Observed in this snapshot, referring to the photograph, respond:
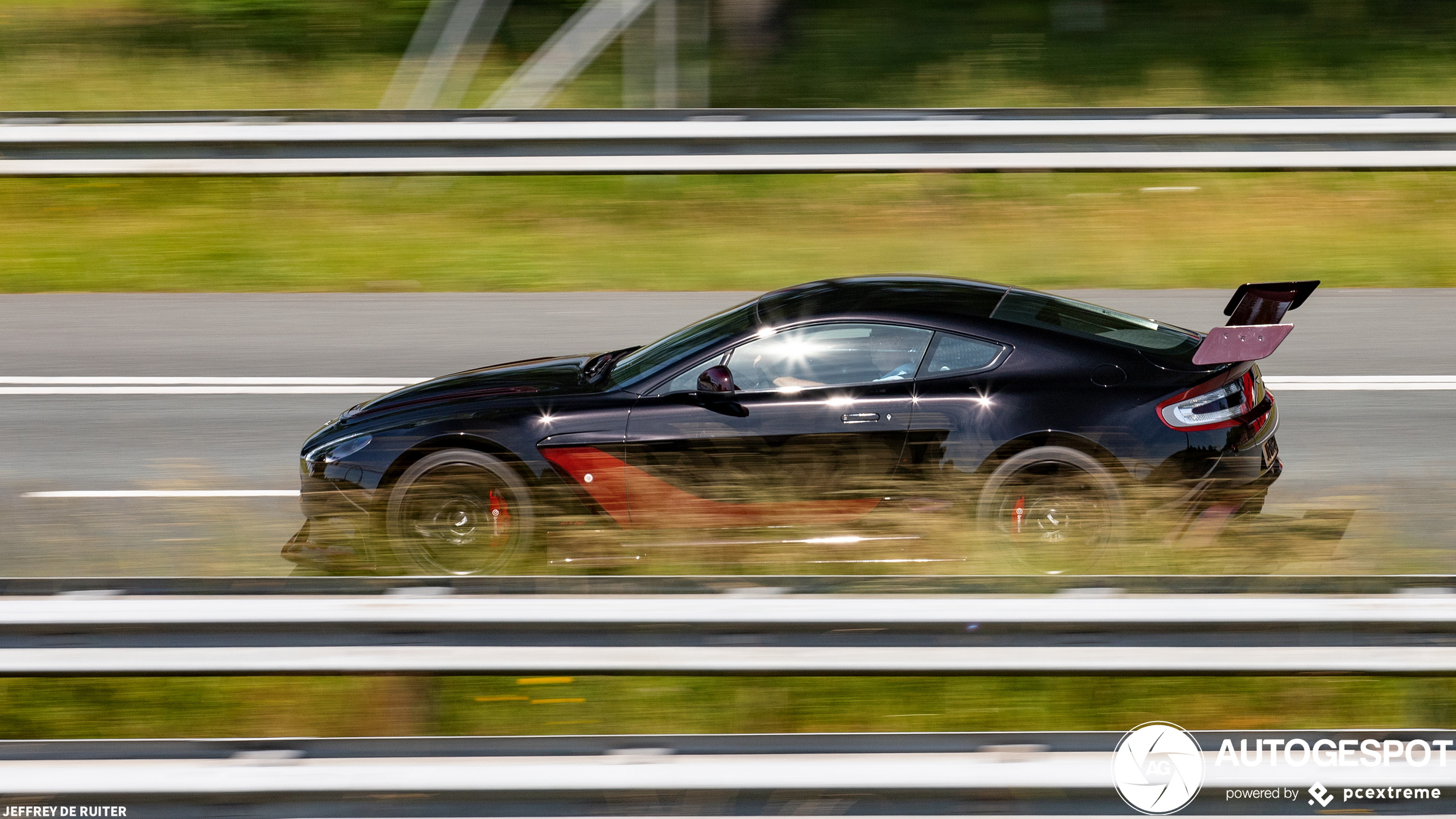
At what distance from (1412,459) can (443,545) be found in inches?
187

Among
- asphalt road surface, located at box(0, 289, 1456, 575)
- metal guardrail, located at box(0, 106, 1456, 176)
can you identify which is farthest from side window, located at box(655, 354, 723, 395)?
metal guardrail, located at box(0, 106, 1456, 176)

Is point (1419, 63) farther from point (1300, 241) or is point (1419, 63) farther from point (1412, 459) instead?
point (1412, 459)

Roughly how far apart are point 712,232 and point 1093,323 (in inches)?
173

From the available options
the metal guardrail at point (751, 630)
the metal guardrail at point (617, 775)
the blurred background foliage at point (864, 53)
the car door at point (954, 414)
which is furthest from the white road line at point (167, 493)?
the blurred background foliage at point (864, 53)

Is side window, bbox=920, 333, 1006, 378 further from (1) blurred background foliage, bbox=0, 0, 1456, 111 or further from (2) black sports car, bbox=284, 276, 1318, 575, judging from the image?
(1) blurred background foliage, bbox=0, 0, 1456, 111

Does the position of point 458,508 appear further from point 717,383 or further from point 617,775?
point 617,775

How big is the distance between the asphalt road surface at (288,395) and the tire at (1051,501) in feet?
2.54

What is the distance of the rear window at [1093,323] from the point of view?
Result: 5.49 meters

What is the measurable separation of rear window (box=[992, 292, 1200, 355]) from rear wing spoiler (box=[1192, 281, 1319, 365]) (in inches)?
7.2

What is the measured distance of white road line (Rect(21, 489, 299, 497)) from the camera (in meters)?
5.86

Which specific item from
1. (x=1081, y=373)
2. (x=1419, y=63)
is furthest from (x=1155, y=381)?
(x=1419, y=63)

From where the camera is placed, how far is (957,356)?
210 inches

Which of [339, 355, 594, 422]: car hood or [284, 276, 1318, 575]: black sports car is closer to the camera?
[284, 276, 1318, 575]: black sports car

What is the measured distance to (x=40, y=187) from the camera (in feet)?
33.1
